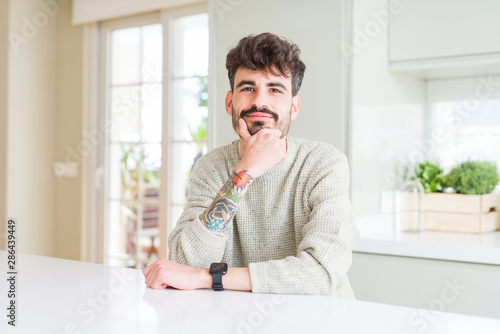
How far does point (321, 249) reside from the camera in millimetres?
1269

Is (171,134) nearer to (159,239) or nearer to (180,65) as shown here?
(180,65)

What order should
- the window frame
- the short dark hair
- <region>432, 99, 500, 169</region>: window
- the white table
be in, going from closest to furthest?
the white table
the short dark hair
<region>432, 99, 500, 169</region>: window
the window frame

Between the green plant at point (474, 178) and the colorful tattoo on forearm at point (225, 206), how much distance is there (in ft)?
4.17

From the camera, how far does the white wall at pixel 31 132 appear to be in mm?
3742

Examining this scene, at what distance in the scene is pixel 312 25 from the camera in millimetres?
2291

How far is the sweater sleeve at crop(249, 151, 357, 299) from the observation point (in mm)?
1200

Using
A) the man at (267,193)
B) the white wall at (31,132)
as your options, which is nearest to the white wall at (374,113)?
the man at (267,193)

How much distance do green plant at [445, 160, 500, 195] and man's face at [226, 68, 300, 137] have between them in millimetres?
1130

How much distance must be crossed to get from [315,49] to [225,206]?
1126mm

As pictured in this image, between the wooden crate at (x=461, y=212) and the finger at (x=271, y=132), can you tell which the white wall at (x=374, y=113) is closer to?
the wooden crate at (x=461, y=212)

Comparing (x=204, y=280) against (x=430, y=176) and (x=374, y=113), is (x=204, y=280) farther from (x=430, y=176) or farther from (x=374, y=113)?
(x=430, y=176)

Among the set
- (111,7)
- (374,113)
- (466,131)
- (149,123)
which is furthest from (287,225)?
(111,7)

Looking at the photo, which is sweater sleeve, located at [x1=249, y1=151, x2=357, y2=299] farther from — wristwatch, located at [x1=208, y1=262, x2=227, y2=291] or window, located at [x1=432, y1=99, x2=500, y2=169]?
window, located at [x1=432, y1=99, x2=500, y2=169]

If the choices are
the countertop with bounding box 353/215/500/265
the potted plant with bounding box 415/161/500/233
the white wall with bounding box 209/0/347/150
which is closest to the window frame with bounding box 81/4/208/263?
the white wall with bounding box 209/0/347/150
